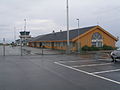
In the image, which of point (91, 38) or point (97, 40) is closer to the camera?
point (91, 38)

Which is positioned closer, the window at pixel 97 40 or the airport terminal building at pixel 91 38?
the airport terminal building at pixel 91 38

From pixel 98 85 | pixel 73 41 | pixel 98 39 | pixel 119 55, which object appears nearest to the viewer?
pixel 98 85

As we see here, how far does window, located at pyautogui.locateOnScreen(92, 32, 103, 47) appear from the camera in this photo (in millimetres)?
37812

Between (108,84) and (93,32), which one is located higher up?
(93,32)

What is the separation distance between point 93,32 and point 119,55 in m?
20.0

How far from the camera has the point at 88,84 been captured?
8.50 metres

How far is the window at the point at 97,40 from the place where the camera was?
37.8 metres

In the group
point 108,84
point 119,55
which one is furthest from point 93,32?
point 108,84

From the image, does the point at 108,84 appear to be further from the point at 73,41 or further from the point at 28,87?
the point at 73,41

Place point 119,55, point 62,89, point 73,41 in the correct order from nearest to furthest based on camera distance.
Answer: point 62,89, point 119,55, point 73,41

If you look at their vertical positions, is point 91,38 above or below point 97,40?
above

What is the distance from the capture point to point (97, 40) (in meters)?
38.4

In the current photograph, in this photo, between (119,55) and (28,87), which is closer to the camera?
(28,87)

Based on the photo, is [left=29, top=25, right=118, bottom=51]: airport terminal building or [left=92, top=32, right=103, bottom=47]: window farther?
[left=92, top=32, right=103, bottom=47]: window
